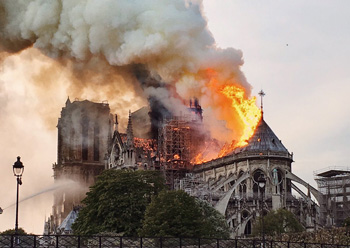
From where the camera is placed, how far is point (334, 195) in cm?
10606

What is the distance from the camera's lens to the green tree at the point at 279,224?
85.0m

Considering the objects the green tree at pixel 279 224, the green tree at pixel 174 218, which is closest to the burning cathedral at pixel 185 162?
the green tree at pixel 279 224

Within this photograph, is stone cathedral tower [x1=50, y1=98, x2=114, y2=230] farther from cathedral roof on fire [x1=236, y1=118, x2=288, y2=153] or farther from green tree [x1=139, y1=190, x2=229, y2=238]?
green tree [x1=139, y1=190, x2=229, y2=238]

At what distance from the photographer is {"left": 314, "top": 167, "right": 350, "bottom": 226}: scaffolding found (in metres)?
102

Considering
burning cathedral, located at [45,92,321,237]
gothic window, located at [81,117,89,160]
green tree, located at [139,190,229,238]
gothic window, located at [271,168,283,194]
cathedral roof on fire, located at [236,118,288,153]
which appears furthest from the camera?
gothic window, located at [81,117,89,160]

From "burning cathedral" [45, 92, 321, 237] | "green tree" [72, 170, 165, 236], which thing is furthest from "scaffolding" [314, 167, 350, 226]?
"green tree" [72, 170, 165, 236]

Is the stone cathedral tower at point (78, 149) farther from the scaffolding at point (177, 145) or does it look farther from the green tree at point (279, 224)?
the green tree at point (279, 224)

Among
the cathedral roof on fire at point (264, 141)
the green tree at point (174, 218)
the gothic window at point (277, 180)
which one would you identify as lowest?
the green tree at point (174, 218)

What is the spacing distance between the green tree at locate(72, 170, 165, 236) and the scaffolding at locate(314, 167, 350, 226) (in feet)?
84.0

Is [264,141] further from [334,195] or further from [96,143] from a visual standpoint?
[96,143]

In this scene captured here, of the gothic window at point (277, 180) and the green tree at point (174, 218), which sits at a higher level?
the gothic window at point (277, 180)

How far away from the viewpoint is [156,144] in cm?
11888

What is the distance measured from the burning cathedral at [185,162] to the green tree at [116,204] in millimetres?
15416

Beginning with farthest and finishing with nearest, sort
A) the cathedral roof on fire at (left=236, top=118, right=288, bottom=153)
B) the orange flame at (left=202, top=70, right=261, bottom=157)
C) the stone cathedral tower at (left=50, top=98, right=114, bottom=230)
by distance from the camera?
1. the stone cathedral tower at (left=50, top=98, right=114, bottom=230)
2. the cathedral roof on fire at (left=236, top=118, right=288, bottom=153)
3. the orange flame at (left=202, top=70, right=261, bottom=157)
